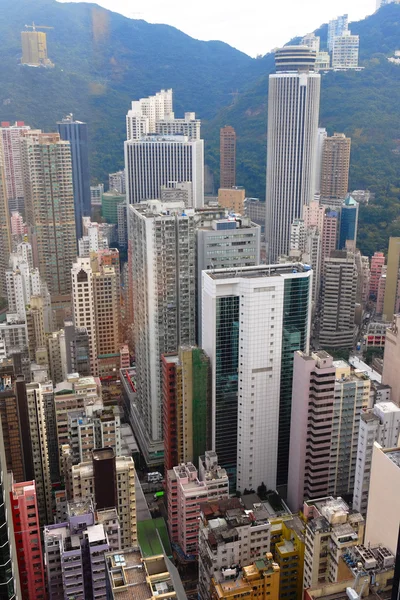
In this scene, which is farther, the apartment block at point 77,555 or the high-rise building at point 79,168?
the high-rise building at point 79,168

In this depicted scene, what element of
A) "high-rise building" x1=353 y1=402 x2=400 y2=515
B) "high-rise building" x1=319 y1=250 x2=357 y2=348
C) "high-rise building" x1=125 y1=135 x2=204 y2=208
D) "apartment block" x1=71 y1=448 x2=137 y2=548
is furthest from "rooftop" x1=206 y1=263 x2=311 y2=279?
"high-rise building" x1=125 y1=135 x2=204 y2=208

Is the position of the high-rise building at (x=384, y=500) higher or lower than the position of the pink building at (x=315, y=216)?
lower

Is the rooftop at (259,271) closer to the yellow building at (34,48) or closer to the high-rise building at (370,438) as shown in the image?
the high-rise building at (370,438)

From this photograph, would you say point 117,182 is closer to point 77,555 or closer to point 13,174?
point 13,174

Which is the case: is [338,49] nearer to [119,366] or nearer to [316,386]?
[119,366]

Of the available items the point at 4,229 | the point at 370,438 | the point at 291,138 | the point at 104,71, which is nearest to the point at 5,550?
the point at 370,438

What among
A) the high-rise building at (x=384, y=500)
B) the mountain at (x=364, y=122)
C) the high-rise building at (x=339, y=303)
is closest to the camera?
the high-rise building at (x=384, y=500)

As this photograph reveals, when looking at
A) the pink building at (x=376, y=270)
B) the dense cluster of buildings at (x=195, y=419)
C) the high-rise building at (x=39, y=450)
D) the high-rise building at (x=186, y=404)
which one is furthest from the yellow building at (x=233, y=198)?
the high-rise building at (x=39, y=450)
